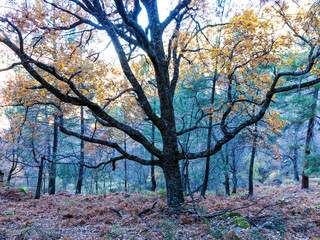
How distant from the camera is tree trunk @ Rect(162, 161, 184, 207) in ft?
19.6

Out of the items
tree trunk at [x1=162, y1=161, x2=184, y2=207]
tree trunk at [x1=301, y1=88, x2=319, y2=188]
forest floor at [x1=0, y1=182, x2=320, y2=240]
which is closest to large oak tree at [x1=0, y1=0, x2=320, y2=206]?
tree trunk at [x1=162, y1=161, x2=184, y2=207]

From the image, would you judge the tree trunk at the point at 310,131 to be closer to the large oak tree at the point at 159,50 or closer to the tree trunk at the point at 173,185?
the large oak tree at the point at 159,50

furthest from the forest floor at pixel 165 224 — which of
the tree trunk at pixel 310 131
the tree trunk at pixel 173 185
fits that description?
Answer: the tree trunk at pixel 310 131

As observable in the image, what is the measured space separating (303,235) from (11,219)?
6887mm

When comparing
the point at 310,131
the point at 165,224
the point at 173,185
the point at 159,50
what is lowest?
the point at 165,224

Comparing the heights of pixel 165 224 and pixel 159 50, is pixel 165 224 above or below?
below

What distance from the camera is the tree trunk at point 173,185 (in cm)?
597

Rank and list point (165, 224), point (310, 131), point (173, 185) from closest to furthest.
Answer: point (165, 224) → point (173, 185) → point (310, 131)

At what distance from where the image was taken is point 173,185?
604 centimetres

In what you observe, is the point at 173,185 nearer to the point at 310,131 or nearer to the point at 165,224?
the point at 165,224

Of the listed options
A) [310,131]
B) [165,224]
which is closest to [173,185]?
[165,224]

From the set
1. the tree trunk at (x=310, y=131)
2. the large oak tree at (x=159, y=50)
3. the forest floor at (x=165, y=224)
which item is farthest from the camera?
the tree trunk at (x=310, y=131)

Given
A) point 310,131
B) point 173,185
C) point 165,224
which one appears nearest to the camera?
point 165,224

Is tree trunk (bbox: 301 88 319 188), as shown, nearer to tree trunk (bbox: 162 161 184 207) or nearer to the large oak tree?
the large oak tree
